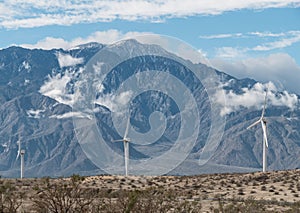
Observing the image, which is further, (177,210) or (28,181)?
(28,181)

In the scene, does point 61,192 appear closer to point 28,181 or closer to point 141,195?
point 141,195

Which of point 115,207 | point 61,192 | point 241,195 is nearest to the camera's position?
point 61,192

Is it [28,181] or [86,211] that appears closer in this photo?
[86,211]

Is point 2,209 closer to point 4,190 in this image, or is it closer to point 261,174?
point 4,190

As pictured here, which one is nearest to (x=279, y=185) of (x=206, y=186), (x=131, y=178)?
(x=206, y=186)

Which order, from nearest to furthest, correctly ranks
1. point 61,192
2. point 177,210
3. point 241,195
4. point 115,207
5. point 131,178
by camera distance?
1. point 61,192
2. point 115,207
3. point 177,210
4. point 241,195
5. point 131,178

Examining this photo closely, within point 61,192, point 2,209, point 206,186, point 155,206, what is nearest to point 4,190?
point 2,209
